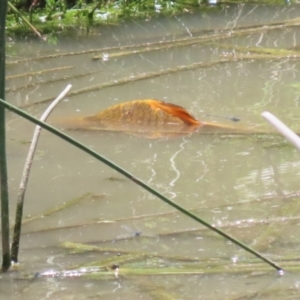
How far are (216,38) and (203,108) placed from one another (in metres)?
1.16

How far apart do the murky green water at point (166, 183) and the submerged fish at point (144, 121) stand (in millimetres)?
67

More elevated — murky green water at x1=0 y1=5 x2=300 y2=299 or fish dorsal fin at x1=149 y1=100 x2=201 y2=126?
fish dorsal fin at x1=149 y1=100 x2=201 y2=126

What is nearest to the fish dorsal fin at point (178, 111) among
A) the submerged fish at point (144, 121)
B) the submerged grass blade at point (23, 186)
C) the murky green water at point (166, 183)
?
the submerged fish at point (144, 121)

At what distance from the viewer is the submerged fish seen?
260 centimetres

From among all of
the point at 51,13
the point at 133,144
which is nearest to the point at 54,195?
the point at 133,144

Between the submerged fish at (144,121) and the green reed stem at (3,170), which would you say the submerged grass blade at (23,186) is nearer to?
the green reed stem at (3,170)

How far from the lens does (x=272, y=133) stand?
8.11 feet

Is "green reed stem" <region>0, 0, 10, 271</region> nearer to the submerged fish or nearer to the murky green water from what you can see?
the murky green water

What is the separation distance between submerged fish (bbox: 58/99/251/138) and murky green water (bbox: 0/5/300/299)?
0.22ft

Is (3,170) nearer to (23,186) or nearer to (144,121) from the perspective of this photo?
(23,186)

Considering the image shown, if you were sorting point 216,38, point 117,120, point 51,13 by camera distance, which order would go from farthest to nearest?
1. point 51,13
2. point 216,38
3. point 117,120

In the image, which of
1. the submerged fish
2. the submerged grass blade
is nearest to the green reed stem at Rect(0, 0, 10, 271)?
the submerged grass blade

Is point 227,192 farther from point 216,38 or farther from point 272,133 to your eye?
point 216,38

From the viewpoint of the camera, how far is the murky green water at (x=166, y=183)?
5.16 feet
